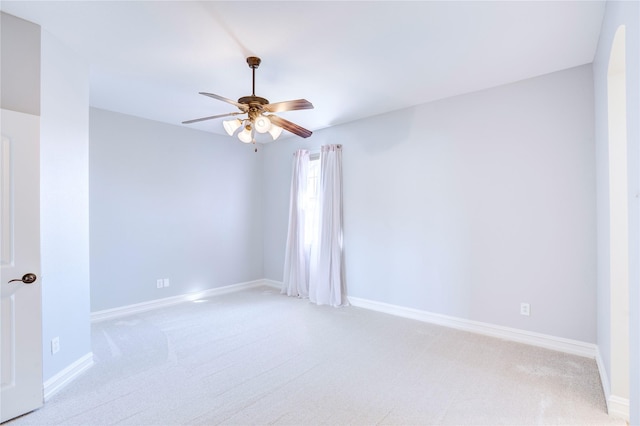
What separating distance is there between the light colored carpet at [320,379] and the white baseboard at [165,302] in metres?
0.24

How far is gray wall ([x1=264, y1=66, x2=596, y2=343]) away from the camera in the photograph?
2.88 meters

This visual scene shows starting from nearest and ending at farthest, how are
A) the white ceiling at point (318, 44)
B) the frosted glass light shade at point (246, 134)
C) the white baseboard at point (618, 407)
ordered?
the white baseboard at point (618, 407) → the white ceiling at point (318, 44) → the frosted glass light shade at point (246, 134)

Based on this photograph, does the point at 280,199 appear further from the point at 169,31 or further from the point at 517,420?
the point at 517,420

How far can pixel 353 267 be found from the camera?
14.8 feet

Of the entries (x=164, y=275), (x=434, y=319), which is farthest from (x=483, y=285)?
(x=164, y=275)

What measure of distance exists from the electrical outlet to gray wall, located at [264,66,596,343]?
328 centimetres

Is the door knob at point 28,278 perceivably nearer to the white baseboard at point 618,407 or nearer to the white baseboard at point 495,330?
the white baseboard at point 495,330

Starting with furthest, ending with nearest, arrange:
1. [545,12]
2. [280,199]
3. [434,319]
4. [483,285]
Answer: [280,199] → [434,319] → [483,285] → [545,12]

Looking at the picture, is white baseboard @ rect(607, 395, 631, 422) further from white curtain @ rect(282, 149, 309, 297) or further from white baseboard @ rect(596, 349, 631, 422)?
white curtain @ rect(282, 149, 309, 297)

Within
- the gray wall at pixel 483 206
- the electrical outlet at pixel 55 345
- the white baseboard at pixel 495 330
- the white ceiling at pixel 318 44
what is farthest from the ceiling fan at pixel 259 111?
the white baseboard at pixel 495 330

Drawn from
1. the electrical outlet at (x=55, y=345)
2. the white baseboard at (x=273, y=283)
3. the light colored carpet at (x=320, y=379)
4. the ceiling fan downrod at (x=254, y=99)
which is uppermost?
the ceiling fan downrod at (x=254, y=99)

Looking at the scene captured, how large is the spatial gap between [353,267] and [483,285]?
1.73 metres

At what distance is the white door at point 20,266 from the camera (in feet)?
6.70

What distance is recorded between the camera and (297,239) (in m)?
5.11
